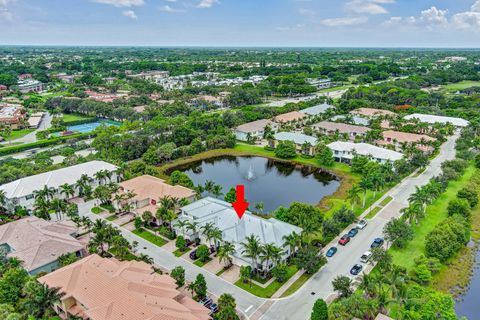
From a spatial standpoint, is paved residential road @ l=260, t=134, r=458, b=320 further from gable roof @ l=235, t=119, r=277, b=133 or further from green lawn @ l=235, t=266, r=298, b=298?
gable roof @ l=235, t=119, r=277, b=133

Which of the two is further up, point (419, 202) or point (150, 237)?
point (419, 202)

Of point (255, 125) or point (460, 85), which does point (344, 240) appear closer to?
point (255, 125)

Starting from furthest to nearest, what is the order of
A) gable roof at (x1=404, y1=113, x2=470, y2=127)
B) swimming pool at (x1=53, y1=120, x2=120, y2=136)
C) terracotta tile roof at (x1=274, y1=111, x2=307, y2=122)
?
swimming pool at (x1=53, y1=120, x2=120, y2=136) < terracotta tile roof at (x1=274, y1=111, x2=307, y2=122) < gable roof at (x1=404, y1=113, x2=470, y2=127)

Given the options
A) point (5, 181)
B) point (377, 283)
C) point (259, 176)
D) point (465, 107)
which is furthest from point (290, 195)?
point (465, 107)

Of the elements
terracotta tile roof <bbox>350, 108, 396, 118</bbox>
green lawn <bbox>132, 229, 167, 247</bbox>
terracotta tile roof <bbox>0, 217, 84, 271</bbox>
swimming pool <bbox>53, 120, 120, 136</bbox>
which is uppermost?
terracotta tile roof <bbox>350, 108, 396, 118</bbox>

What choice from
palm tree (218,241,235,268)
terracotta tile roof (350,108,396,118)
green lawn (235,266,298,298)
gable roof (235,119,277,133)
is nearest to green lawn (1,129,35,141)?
gable roof (235,119,277,133)

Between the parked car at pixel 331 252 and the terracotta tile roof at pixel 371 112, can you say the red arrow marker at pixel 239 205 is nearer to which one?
the parked car at pixel 331 252

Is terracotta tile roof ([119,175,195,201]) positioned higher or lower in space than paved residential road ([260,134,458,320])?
higher

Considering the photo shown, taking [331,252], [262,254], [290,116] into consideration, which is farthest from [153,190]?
[290,116]
